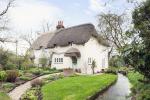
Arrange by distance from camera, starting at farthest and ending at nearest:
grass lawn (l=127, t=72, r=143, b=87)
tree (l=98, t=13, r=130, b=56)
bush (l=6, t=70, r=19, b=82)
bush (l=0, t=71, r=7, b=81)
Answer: tree (l=98, t=13, r=130, b=56) → bush (l=6, t=70, r=19, b=82) → bush (l=0, t=71, r=7, b=81) → grass lawn (l=127, t=72, r=143, b=87)

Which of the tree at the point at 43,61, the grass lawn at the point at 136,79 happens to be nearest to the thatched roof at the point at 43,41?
the tree at the point at 43,61

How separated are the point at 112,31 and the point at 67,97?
3270 cm

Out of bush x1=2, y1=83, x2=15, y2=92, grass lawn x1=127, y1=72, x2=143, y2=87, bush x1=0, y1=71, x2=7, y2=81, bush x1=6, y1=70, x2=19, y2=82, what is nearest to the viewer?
grass lawn x1=127, y1=72, x2=143, y2=87

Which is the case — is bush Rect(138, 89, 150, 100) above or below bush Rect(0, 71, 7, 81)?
below

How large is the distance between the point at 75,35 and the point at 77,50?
314 cm

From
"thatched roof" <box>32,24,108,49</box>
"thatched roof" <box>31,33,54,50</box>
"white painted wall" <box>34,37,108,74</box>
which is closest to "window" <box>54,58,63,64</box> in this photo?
"white painted wall" <box>34,37,108,74</box>

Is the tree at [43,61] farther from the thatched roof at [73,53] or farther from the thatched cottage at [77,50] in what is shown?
the thatched roof at [73,53]

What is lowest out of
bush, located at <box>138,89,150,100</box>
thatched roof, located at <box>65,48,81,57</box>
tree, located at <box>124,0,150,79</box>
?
bush, located at <box>138,89,150,100</box>

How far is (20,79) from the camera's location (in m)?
35.8

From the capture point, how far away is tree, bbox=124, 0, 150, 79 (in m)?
13.1

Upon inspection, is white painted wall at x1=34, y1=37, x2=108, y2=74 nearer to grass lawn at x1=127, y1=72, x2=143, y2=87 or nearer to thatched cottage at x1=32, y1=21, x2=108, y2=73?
thatched cottage at x1=32, y1=21, x2=108, y2=73

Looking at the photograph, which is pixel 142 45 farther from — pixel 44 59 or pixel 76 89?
pixel 44 59

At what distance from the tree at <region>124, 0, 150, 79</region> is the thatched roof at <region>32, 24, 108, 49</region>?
117 feet

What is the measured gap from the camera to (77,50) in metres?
50.6
